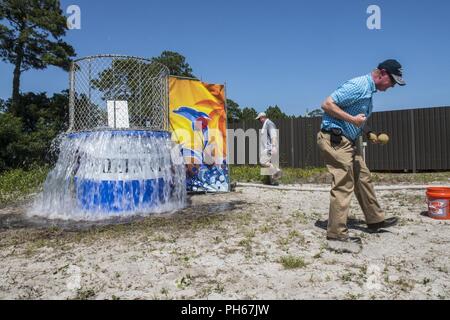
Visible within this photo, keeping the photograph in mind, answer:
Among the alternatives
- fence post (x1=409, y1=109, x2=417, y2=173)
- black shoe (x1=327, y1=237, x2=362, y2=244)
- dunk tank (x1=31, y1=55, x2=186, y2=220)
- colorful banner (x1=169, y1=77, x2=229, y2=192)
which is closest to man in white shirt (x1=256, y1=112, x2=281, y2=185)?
colorful banner (x1=169, y1=77, x2=229, y2=192)

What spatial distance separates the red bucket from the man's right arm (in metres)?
1.85

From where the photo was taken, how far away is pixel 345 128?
4219 mm

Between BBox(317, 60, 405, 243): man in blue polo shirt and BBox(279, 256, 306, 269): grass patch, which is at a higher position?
BBox(317, 60, 405, 243): man in blue polo shirt

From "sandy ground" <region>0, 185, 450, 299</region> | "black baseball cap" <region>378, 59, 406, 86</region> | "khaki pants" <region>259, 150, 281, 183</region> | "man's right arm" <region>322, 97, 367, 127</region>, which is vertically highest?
"black baseball cap" <region>378, 59, 406, 86</region>

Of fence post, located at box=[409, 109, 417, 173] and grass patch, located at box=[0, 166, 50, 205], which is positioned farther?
fence post, located at box=[409, 109, 417, 173]

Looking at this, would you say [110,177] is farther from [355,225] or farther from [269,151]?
[269,151]

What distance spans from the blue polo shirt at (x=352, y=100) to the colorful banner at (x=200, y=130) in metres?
4.26

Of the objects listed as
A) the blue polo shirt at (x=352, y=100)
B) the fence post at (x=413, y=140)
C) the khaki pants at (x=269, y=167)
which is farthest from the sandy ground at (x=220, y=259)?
the fence post at (x=413, y=140)

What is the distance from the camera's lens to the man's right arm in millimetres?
3996

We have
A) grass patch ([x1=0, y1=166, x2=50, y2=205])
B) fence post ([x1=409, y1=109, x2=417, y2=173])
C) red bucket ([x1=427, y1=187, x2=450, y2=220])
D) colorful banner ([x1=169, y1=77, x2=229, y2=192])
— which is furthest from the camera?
fence post ([x1=409, y1=109, x2=417, y2=173])

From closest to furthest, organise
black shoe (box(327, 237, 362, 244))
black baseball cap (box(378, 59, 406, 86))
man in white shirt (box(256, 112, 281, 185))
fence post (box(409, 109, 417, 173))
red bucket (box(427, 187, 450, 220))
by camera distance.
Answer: black shoe (box(327, 237, 362, 244))
black baseball cap (box(378, 59, 406, 86))
red bucket (box(427, 187, 450, 220))
man in white shirt (box(256, 112, 281, 185))
fence post (box(409, 109, 417, 173))

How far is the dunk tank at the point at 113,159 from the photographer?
19.3 ft

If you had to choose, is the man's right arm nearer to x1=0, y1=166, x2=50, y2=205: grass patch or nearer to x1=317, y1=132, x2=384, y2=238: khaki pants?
x1=317, y1=132, x2=384, y2=238: khaki pants
